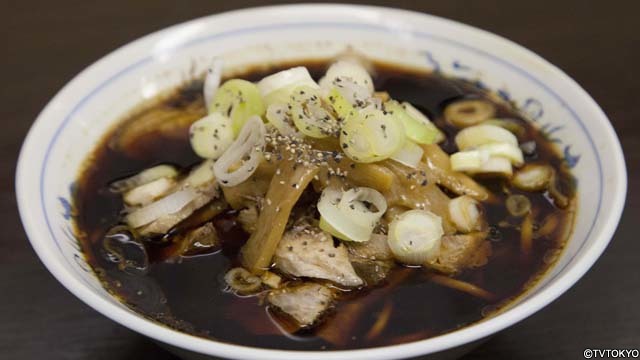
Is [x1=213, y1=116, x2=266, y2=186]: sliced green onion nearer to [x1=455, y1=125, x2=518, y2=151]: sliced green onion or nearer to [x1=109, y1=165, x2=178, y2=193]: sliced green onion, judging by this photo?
[x1=109, y1=165, x2=178, y2=193]: sliced green onion

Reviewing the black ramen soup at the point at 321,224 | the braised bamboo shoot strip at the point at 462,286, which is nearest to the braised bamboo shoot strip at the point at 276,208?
the black ramen soup at the point at 321,224

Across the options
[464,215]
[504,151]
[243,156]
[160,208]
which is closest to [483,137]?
[504,151]

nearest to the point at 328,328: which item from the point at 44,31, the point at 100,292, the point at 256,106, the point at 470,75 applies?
the point at 100,292

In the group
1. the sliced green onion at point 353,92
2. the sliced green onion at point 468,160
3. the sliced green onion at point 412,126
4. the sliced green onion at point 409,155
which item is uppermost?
the sliced green onion at point 353,92

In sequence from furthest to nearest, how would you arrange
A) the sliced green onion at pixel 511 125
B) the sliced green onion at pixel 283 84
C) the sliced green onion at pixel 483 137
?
the sliced green onion at pixel 511 125 < the sliced green onion at pixel 483 137 < the sliced green onion at pixel 283 84

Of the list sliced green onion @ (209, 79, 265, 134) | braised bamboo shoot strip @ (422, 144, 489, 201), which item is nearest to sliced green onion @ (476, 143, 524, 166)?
braised bamboo shoot strip @ (422, 144, 489, 201)

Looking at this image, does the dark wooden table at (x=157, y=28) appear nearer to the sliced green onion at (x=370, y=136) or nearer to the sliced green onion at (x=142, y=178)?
the sliced green onion at (x=142, y=178)
